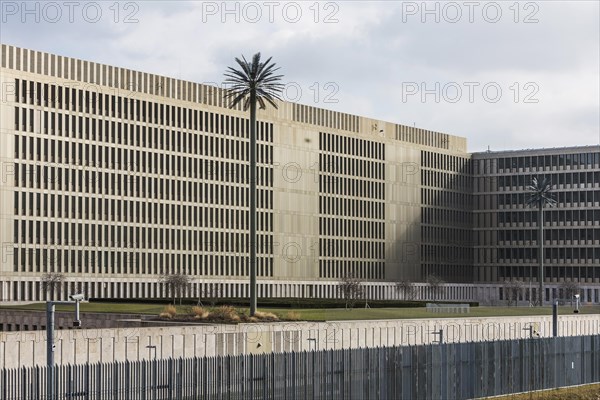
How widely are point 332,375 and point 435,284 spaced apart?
428 ft

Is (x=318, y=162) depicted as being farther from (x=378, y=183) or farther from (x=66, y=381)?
(x=66, y=381)

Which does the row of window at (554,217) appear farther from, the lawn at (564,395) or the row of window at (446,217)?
the lawn at (564,395)

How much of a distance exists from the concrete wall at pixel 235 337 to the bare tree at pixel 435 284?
87726 millimetres

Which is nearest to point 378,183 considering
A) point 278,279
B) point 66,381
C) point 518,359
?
point 278,279

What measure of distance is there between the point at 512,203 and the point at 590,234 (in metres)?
14.8

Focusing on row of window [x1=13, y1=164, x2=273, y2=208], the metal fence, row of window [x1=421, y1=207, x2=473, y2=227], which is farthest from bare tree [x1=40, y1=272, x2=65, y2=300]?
the metal fence

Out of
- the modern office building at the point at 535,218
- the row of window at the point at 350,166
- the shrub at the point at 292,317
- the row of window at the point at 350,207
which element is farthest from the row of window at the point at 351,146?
the shrub at the point at 292,317

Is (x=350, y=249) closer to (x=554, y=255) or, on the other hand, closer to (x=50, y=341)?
(x=554, y=255)

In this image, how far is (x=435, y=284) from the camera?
541ft

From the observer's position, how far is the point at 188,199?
14288cm

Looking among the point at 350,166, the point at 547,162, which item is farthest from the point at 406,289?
the point at 547,162

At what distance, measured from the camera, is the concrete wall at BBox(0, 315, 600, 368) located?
49.1m

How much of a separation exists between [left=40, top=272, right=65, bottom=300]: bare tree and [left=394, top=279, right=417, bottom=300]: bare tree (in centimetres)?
5599

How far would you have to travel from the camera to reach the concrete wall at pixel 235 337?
4909 centimetres
